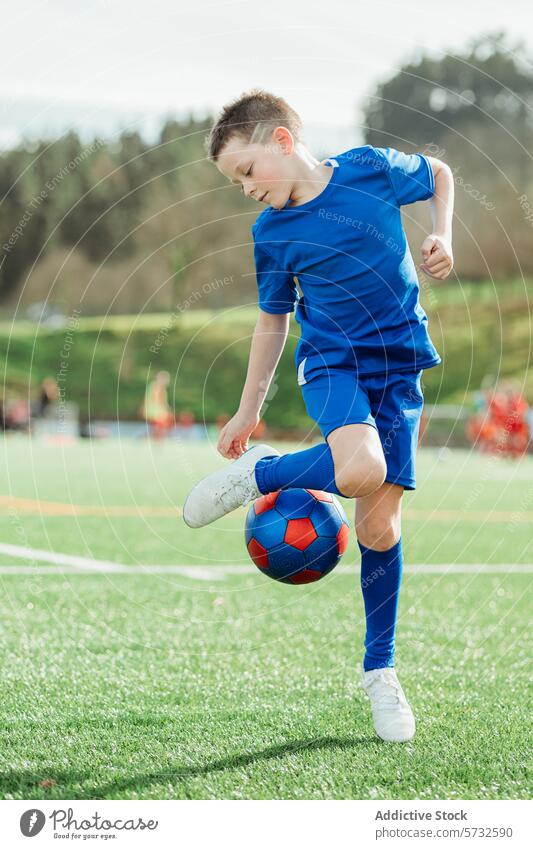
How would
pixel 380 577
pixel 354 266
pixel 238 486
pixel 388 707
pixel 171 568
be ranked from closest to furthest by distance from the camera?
1. pixel 388 707
2. pixel 354 266
3. pixel 380 577
4. pixel 238 486
5. pixel 171 568

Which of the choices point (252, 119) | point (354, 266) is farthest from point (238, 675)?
point (252, 119)

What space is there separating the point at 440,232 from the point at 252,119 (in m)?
0.79

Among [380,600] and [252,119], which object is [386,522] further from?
[252,119]

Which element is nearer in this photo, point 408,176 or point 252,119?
point 252,119

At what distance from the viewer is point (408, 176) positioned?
4070 mm

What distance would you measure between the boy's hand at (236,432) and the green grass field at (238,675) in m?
0.94

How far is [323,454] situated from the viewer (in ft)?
12.6

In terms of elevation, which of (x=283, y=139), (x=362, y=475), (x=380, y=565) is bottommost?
(x=380, y=565)

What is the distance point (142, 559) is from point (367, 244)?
4.24 meters

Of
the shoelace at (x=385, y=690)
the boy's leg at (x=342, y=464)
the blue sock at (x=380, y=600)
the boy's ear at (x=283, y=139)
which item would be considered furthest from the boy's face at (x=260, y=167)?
the shoelace at (x=385, y=690)

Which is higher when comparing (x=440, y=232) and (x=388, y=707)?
(x=440, y=232)

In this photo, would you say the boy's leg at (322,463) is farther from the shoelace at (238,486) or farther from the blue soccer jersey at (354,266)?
the blue soccer jersey at (354,266)

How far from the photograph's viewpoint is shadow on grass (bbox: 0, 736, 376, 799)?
10.0 feet

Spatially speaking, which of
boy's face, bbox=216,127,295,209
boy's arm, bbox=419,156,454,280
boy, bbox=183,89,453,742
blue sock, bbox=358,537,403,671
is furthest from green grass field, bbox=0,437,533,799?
boy's face, bbox=216,127,295,209
